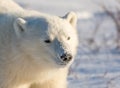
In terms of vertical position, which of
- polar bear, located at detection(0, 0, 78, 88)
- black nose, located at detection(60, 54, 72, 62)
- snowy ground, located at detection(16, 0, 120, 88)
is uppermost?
black nose, located at detection(60, 54, 72, 62)

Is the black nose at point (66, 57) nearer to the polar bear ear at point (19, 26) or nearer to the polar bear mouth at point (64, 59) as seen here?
the polar bear mouth at point (64, 59)

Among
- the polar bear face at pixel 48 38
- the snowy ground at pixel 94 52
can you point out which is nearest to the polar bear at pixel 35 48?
the polar bear face at pixel 48 38

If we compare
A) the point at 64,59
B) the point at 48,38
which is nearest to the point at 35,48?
the point at 48,38

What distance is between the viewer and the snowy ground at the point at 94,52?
7.08m

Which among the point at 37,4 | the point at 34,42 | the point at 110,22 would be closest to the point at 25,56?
the point at 34,42

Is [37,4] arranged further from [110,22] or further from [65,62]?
[65,62]

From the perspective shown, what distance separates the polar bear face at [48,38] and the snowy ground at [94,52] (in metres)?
1.47

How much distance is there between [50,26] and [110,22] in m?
6.48

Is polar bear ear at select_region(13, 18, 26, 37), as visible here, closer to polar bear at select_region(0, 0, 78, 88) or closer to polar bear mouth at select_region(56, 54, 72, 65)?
polar bear at select_region(0, 0, 78, 88)

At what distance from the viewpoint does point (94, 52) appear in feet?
28.2

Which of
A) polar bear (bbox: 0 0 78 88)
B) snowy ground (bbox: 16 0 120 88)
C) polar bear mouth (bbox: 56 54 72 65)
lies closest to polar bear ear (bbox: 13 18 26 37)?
polar bear (bbox: 0 0 78 88)

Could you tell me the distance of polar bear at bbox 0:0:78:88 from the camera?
5152 mm

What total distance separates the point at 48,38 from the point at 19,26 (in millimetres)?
399

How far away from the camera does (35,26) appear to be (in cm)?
533
